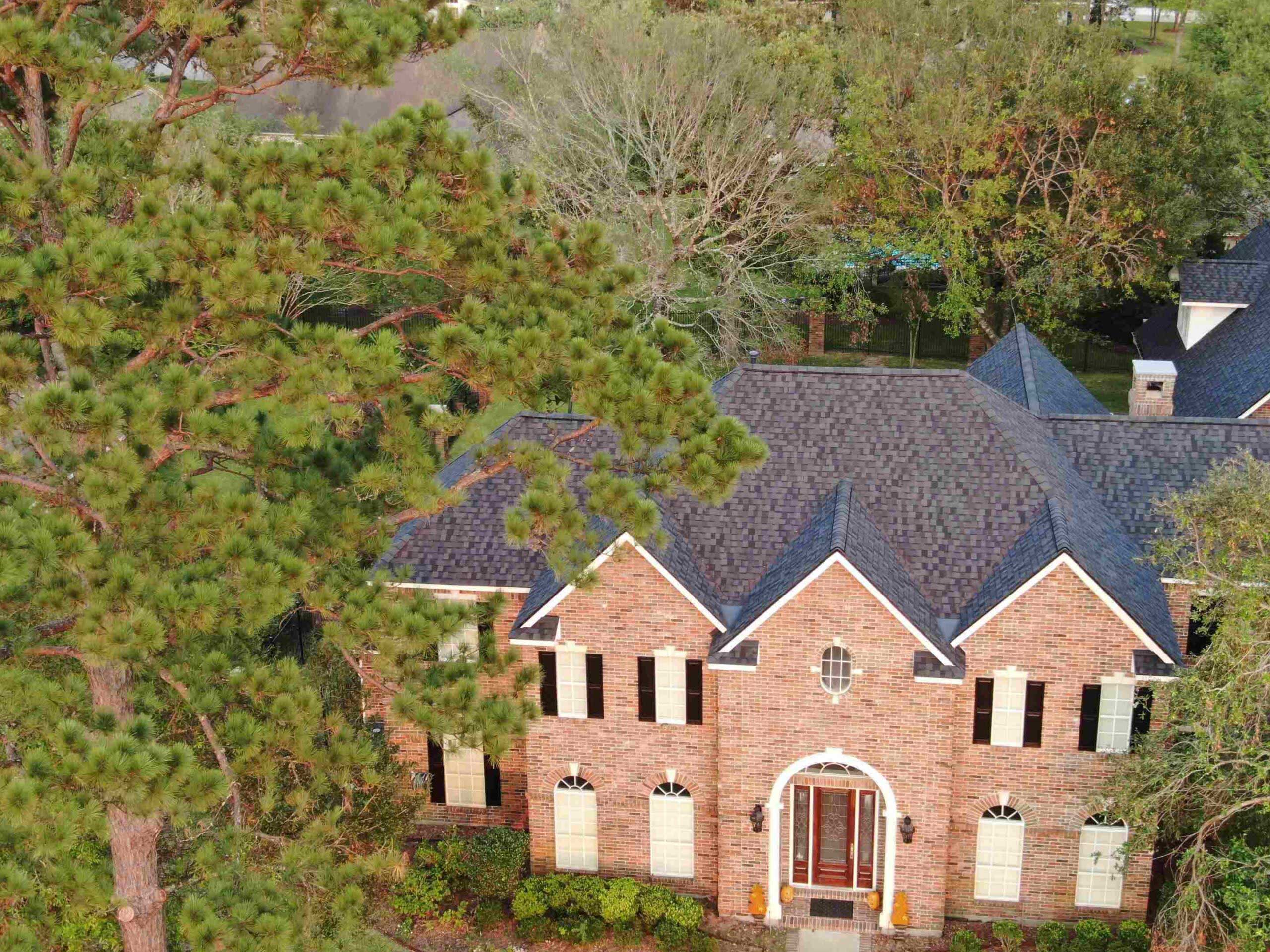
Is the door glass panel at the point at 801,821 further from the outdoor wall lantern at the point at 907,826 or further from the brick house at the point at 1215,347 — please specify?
the brick house at the point at 1215,347

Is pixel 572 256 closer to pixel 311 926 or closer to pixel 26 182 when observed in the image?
pixel 26 182

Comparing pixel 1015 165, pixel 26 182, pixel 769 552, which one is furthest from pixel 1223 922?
pixel 1015 165

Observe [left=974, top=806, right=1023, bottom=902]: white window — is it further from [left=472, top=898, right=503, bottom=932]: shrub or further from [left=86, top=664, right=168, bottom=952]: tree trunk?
[left=86, top=664, right=168, bottom=952]: tree trunk

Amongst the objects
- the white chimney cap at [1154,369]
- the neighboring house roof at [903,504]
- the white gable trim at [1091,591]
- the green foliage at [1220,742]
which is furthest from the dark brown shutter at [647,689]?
the white chimney cap at [1154,369]

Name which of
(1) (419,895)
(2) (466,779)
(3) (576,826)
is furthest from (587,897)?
(2) (466,779)

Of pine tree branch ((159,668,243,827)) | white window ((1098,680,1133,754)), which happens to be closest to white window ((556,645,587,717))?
pine tree branch ((159,668,243,827))

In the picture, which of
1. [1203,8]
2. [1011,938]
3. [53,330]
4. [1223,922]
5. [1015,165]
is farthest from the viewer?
[1203,8]

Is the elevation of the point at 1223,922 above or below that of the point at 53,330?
below
